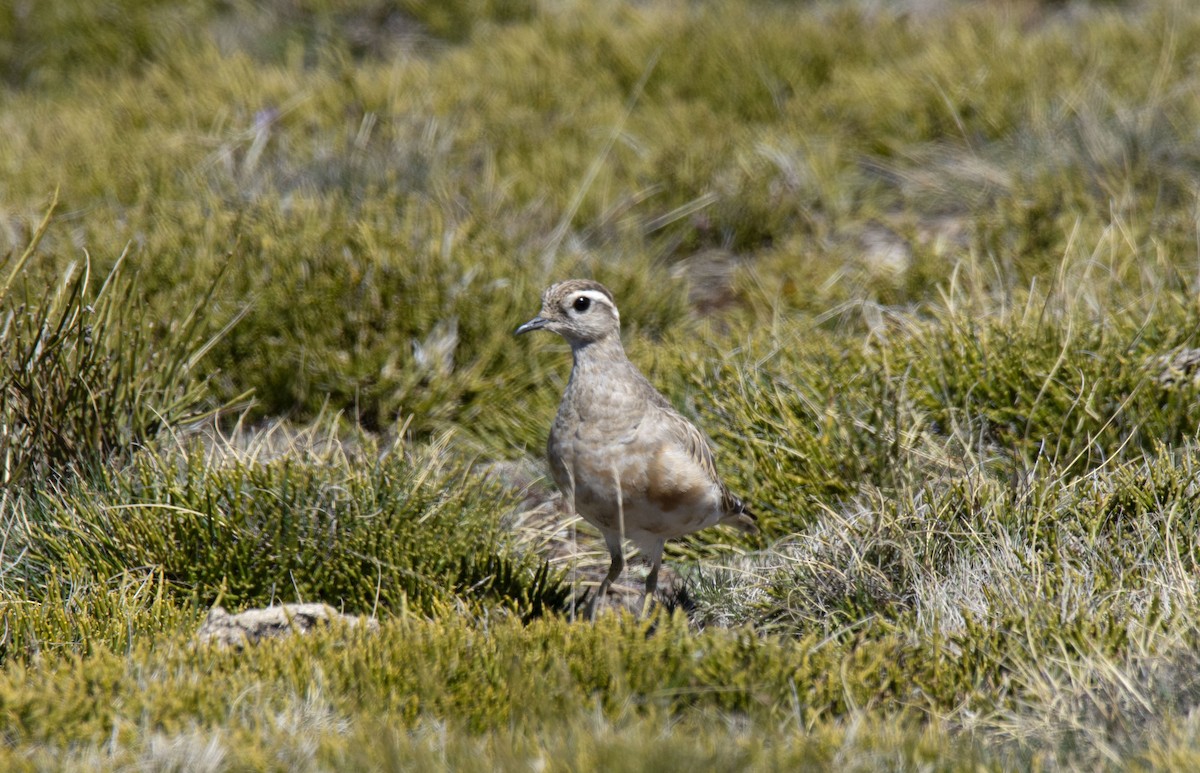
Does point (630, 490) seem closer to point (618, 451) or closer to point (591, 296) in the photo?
point (618, 451)

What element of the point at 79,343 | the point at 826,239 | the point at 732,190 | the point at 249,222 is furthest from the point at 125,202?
the point at 826,239

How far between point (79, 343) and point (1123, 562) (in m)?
4.05

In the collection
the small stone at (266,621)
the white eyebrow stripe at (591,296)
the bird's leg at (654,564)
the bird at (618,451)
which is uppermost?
the white eyebrow stripe at (591,296)

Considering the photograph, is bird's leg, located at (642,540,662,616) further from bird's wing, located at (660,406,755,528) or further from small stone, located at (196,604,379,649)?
small stone, located at (196,604,379,649)

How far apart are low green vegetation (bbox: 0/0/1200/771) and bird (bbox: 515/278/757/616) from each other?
33 centimetres

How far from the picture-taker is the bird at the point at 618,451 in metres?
4.83

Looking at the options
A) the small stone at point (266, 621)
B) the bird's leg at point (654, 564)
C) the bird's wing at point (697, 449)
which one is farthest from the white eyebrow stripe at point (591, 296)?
the small stone at point (266, 621)

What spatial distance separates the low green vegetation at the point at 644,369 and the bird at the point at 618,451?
328 millimetres

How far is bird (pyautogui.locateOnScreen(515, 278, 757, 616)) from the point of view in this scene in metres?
4.83

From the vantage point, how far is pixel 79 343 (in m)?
5.07

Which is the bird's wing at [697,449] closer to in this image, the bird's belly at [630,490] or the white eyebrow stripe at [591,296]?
the bird's belly at [630,490]

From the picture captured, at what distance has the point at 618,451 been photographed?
191 inches

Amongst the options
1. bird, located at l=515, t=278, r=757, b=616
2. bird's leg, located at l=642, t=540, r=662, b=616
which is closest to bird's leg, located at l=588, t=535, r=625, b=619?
bird, located at l=515, t=278, r=757, b=616

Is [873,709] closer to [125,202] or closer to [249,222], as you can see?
[249,222]
